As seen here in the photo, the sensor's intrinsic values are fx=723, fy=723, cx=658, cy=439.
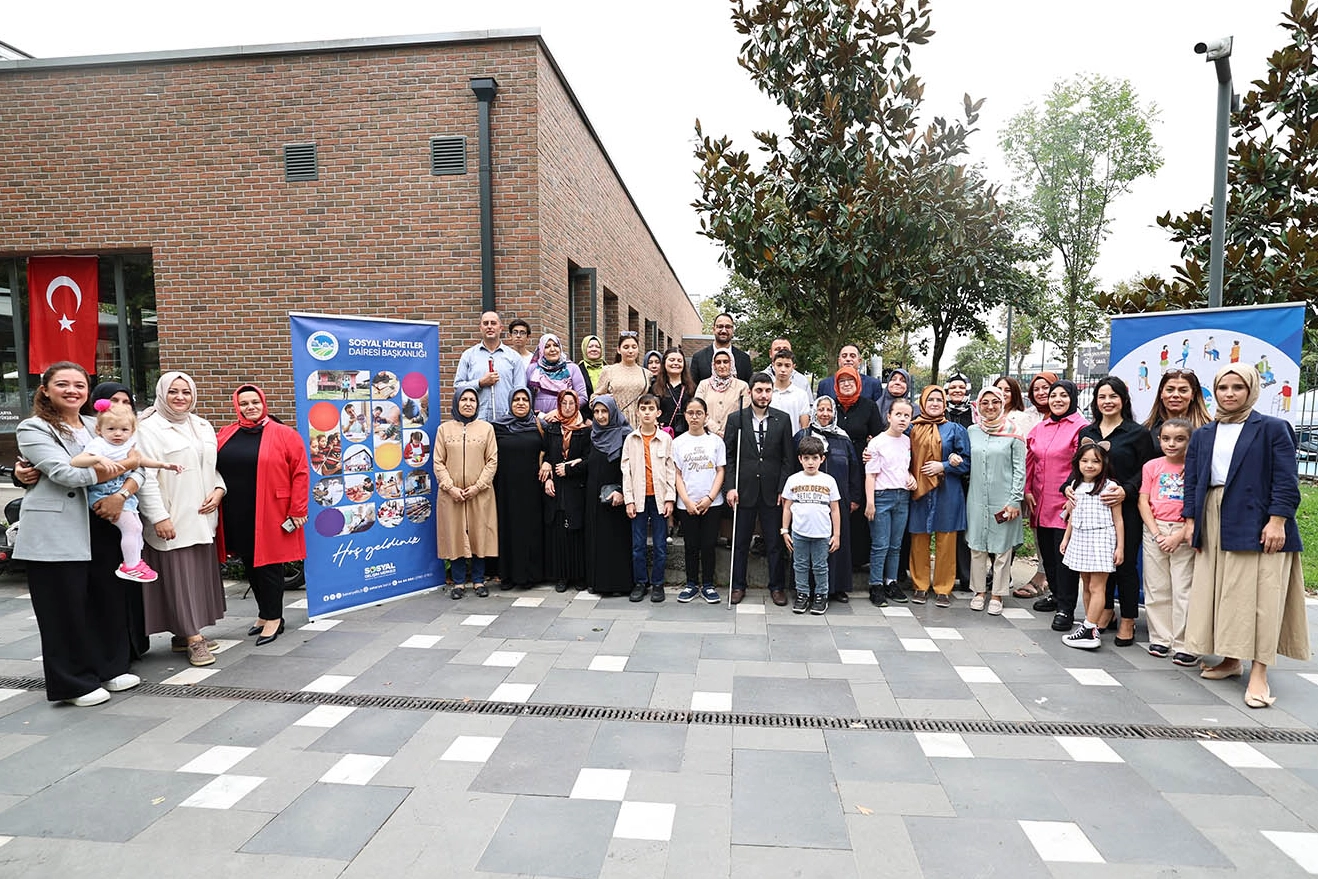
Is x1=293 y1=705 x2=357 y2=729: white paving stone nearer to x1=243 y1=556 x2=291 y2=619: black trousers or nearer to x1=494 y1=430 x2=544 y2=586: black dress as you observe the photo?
x1=243 y1=556 x2=291 y2=619: black trousers

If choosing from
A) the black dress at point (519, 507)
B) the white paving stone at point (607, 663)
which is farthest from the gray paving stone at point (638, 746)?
the black dress at point (519, 507)

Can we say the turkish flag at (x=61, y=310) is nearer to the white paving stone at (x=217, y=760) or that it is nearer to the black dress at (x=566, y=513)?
the black dress at (x=566, y=513)

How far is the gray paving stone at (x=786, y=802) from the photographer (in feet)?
9.36

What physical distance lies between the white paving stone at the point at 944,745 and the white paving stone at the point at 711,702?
102cm

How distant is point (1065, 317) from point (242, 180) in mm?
19733

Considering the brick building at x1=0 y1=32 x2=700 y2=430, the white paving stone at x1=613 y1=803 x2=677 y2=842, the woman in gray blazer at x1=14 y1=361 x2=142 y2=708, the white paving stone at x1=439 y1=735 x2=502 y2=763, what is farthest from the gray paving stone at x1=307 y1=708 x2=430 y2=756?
the brick building at x1=0 y1=32 x2=700 y2=430

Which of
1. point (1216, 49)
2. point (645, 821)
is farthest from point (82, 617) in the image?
point (1216, 49)

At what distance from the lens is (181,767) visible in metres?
3.45

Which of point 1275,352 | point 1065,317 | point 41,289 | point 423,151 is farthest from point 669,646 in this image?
point 1065,317

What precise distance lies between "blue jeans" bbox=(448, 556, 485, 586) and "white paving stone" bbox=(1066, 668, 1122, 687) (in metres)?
4.63

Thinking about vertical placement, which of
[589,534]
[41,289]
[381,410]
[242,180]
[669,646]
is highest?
[242,180]

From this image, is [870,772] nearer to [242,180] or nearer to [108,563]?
[108,563]

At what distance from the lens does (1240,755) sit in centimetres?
354

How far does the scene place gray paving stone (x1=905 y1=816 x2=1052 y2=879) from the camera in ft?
8.66
